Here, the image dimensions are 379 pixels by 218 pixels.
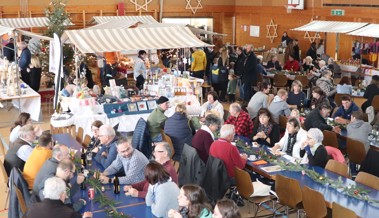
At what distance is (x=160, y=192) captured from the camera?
5352mm

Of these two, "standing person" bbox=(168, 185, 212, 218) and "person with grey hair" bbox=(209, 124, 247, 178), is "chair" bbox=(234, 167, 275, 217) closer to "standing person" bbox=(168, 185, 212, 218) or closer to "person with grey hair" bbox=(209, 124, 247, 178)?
"person with grey hair" bbox=(209, 124, 247, 178)

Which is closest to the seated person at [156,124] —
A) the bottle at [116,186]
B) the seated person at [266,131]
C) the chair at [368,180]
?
the seated person at [266,131]

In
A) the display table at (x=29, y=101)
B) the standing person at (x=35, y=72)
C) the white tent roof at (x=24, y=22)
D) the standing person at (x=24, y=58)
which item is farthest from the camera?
the white tent roof at (x=24, y=22)

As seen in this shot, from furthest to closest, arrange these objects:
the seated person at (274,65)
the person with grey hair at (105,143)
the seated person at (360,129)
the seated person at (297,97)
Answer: the seated person at (274,65) < the seated person at (297,97) < the seated person at (360,129) < the person with grey hair at (105,143)

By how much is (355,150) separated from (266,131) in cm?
139

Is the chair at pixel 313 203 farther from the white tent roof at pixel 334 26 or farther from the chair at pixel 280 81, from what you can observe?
the white tent roof at pixel 334 26

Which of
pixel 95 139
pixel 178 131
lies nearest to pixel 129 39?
pixel 178 131

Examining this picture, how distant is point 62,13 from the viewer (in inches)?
642

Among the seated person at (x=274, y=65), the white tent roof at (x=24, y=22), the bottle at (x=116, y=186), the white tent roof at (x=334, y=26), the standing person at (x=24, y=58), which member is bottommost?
the bottle at (x=116, y=186)

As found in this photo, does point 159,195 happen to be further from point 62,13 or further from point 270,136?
point 62,13

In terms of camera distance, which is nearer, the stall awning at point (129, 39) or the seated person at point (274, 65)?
the stall awning at point (129, 39)

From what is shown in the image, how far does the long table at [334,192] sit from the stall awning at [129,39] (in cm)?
575

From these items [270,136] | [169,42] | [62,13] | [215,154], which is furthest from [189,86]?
[62,13]

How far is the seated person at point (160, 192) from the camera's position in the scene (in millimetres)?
5328
